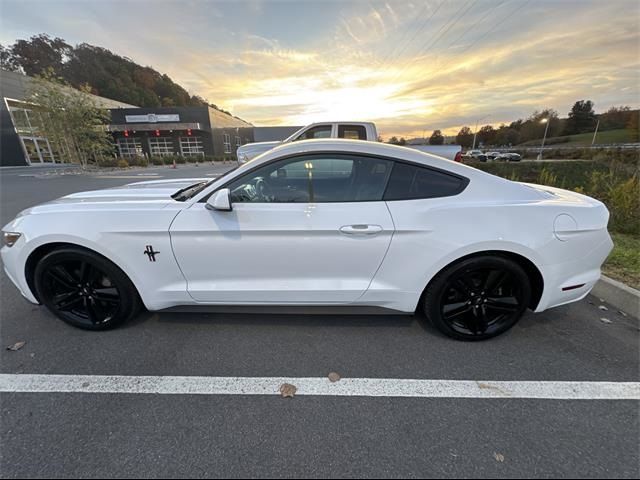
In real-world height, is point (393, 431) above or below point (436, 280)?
below

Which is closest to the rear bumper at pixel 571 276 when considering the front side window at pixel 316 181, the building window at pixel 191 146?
the front side window at pixel 316 181

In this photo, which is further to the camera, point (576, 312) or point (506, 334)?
point (576, 312)

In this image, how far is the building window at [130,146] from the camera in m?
36.9

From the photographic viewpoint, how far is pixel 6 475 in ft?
4.77

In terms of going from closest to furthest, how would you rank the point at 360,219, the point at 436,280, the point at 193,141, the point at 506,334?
the point at 360,219, the point at 436,280, the point at 506,334, the point at 193,141

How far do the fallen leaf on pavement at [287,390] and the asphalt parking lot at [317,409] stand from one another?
48 mm

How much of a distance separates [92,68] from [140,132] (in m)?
40.9

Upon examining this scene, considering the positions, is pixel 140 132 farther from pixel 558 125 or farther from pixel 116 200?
pixel 558 125

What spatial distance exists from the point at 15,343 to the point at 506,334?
13.7 ft

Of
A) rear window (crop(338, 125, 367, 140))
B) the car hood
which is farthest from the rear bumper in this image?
rear window (crop(338, 125, 367, 140))

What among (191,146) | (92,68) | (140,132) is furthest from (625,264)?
(92,68)

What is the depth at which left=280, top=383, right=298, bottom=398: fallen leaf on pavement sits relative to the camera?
193cm

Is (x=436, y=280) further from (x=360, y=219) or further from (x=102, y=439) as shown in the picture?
(x=102, y=439)

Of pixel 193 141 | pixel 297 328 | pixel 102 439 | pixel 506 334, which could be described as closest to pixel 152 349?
pixel 102 439
